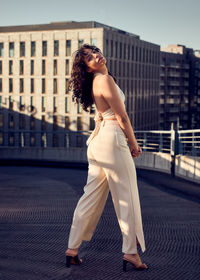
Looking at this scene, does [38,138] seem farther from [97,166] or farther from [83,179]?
[97,166]

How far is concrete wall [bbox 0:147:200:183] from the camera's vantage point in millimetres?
11219

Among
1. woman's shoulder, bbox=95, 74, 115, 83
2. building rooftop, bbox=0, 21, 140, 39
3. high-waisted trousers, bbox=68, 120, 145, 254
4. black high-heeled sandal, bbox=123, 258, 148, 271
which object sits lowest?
black high-heeled sandal, bbox=123, 258, 148, 271

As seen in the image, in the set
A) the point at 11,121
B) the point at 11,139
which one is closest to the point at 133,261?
the point at 11,121

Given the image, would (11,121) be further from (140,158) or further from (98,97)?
(98,97)

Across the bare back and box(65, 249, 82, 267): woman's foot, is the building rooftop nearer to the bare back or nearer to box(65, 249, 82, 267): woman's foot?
the bare back

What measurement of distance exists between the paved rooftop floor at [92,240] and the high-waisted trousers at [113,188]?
0.28m

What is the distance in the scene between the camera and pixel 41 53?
10600 centimetres

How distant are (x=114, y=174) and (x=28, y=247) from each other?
1346mm

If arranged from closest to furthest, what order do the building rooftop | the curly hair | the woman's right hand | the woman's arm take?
the woman's arm
the woman's right hand
the curly hair
the building rooftop

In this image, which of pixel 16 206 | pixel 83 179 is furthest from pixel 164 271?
pixel 83 179

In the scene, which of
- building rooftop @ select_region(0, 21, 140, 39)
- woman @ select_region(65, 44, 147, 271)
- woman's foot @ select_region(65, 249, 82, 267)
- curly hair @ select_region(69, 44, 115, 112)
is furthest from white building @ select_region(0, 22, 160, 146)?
woman's foot @ select_region(65, 249, 82, 267)

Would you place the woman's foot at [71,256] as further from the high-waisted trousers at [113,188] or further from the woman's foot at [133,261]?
the woman's foot at [133,261]

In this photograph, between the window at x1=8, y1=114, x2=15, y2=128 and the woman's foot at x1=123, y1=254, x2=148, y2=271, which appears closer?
the woman's foot at x1=123, y1=254, x2=148, y2=271

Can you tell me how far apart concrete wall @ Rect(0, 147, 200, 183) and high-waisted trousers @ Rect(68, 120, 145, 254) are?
6398 mm
